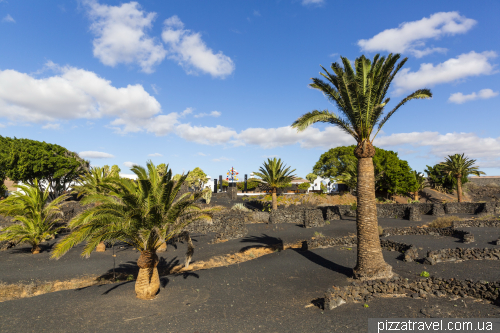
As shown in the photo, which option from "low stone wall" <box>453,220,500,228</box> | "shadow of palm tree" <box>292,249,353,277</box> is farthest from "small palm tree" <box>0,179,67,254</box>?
"low stone wall" <box>453,220,500,228</box>

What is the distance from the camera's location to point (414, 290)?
852 cm

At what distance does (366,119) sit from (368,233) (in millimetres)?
4565

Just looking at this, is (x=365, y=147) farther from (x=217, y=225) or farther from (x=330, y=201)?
(x=330, y=201)

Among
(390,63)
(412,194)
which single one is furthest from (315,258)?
(412,194)

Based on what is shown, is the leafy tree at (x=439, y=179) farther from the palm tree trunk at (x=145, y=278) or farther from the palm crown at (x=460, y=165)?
the palm tree trunk at (x=145, y=278)

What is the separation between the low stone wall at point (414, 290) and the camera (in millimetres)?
7777

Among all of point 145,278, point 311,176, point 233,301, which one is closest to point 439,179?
point 311,176

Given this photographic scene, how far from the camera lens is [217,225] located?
24.6 m

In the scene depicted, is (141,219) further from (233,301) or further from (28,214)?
(28,214)

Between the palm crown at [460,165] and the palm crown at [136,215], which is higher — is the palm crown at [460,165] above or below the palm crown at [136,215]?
above

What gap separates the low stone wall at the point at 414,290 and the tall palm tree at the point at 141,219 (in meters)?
5.13

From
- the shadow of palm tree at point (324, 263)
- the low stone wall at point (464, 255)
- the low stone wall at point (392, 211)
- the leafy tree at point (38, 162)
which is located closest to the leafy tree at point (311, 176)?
the low stone wall at point (392, 211)

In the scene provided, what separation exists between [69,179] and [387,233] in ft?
155

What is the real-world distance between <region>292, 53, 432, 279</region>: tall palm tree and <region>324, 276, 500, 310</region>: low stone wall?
1.25m
